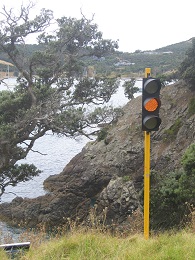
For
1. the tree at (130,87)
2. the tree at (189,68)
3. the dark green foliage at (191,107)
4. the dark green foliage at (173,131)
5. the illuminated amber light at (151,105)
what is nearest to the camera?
the illuminated amber light at (151,105)

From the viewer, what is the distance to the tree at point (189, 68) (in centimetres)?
2738

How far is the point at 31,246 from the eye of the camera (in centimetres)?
663

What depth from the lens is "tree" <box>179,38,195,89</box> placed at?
27.4 meters

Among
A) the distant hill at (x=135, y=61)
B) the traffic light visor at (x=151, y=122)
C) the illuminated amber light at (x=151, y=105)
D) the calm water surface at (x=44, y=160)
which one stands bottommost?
the calm water surface at (x=44, y=160)

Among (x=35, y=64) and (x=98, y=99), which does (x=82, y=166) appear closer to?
(x=98, y=99)

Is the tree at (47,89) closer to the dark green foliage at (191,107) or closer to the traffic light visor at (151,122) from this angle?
the dark green foliage at (191,107)

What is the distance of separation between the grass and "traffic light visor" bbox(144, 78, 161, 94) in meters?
2.28

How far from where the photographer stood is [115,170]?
1018 inches

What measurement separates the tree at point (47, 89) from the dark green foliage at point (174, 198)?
468 cm

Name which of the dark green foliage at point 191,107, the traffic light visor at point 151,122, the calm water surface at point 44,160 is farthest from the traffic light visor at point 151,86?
the dark green foliage at point 191,107

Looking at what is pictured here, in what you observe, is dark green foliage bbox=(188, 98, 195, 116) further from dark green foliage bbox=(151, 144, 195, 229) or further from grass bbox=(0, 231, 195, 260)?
grass bbox=(0, 231, 195, 260)

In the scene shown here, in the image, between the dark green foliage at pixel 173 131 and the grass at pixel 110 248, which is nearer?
the grass at pixel 110 248

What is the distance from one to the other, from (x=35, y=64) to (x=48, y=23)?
86.3 inches

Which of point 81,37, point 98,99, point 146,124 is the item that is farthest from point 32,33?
point 146,124
